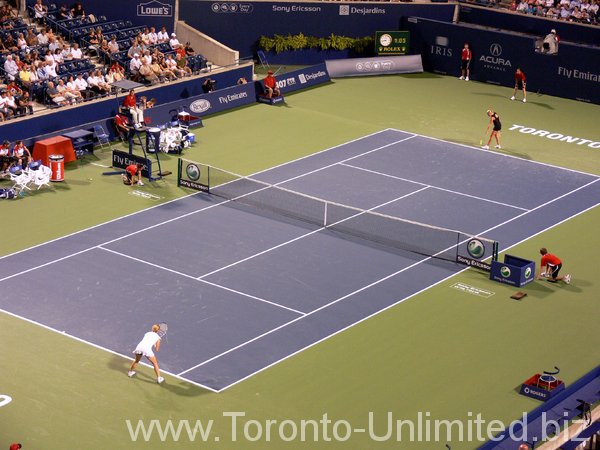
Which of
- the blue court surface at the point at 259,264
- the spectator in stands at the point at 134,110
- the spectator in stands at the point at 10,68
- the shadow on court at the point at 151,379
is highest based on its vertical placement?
the spectator in stands at the point at 10,68

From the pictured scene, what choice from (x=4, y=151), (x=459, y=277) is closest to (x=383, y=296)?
(x=459, y=277)

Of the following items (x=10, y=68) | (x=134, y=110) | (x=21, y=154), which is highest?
(x=10, y=68)

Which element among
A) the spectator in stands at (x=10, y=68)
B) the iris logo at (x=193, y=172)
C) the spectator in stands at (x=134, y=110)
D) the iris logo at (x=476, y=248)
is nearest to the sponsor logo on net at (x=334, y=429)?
the iris logo at (x=476, y=248)

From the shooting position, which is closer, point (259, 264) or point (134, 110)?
point (259, 264)

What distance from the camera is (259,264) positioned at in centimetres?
3828

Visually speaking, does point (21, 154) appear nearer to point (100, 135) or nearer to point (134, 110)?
point (100, 135)

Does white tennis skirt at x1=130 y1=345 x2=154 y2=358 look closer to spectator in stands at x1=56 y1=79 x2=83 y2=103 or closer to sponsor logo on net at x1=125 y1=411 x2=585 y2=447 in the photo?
sponsor logo on net at x1=125 y1=411 x2=585 y2=447

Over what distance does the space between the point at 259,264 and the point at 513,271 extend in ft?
24.8

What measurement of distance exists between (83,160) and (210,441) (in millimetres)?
21248

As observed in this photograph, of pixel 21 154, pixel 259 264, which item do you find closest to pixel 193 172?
pixel 21 154

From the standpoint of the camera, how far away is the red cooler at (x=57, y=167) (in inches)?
1751

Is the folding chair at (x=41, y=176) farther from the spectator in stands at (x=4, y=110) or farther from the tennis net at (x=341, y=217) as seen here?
the tennis net at (x=341, y=217)

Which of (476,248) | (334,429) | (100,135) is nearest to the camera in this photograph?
(334,429)

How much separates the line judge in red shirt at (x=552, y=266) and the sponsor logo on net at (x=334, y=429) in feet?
29.8
